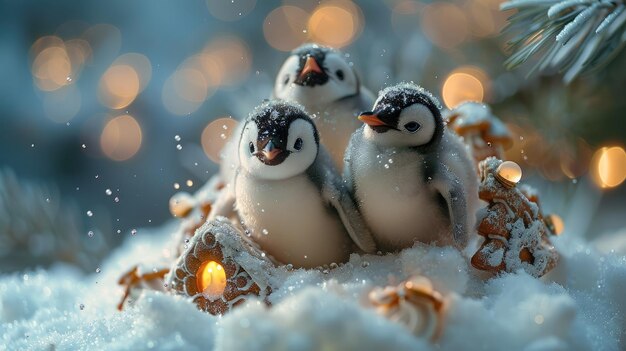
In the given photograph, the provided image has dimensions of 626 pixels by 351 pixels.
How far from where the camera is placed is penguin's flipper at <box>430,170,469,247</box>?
70 cm

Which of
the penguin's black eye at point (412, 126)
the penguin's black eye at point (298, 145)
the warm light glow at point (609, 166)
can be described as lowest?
the penguin's black eye at point (298, 145)

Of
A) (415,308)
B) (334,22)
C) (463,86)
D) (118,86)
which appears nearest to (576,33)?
(415,308)

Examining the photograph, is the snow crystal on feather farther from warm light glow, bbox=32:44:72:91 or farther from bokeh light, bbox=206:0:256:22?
warm light glow, bbox=32:44:72:91

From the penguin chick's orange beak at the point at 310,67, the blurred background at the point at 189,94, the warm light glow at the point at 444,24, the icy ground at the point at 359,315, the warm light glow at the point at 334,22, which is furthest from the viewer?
the warm light glow at the point at 334,22

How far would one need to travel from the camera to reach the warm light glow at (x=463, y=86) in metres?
1.42

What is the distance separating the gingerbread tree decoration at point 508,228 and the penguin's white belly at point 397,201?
0.15 feet

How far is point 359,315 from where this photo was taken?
0.50 meters

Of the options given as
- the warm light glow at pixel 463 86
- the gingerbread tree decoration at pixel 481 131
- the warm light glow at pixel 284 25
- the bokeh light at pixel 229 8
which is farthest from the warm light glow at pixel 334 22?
the gingerbread tree decoration at pixel 481 131

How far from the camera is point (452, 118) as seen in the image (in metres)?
0.94

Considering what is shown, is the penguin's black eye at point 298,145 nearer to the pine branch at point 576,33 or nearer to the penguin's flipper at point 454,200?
the penguin's flipper at point 454,200

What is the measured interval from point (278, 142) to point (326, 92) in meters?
0.16

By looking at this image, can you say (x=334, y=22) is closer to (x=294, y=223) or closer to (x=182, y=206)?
(x=182, y=206)

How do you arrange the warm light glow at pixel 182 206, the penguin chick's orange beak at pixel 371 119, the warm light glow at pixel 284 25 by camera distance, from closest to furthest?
the penguin chick's orange beak at pixel 371 119 → the warm light glow at pixel 182 206 → the warm light glow at pixel 284 25

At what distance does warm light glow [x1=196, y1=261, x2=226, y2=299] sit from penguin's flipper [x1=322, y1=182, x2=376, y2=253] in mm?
138
